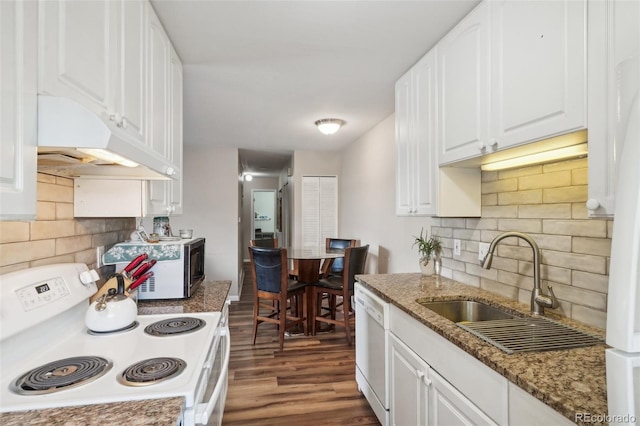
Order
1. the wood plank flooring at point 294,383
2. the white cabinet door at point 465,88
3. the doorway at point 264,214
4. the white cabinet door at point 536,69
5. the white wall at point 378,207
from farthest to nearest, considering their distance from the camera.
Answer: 1. the doorway at point 264,214
2. the white wall at point 378,207
3. the wood plank flooring at point 294,383
4. the white cabinet door at point 465,88
5. the white cabinet door at point 536,69

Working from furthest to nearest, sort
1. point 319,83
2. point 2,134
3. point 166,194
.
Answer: point 319,83, point 166,194, point 2,134

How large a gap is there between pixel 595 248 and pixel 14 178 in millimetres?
1898

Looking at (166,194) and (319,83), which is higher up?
(319,83)

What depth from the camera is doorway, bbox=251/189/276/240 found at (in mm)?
9461

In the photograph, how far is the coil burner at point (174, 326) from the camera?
4.58ft

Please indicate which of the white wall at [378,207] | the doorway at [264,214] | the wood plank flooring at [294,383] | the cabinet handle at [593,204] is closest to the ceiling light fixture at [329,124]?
the white wall at [378,207]

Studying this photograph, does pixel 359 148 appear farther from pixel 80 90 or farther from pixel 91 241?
pixel 80 90

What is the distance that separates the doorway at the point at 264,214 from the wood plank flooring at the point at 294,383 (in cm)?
589

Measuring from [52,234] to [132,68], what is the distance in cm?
79

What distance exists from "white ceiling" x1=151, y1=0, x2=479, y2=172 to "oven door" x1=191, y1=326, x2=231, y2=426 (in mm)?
1633

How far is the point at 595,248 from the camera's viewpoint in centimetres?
131

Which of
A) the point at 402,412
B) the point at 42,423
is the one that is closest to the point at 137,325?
the point at 42,423

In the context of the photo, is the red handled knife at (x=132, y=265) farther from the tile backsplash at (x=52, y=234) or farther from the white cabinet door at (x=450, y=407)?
the white cabinet door at (x=450, y=407)

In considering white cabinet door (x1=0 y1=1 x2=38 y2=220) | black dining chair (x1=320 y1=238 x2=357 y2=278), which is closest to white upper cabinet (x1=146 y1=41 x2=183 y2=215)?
white cabinet door (x1=0 y1=1 x2=38 y2=220)
